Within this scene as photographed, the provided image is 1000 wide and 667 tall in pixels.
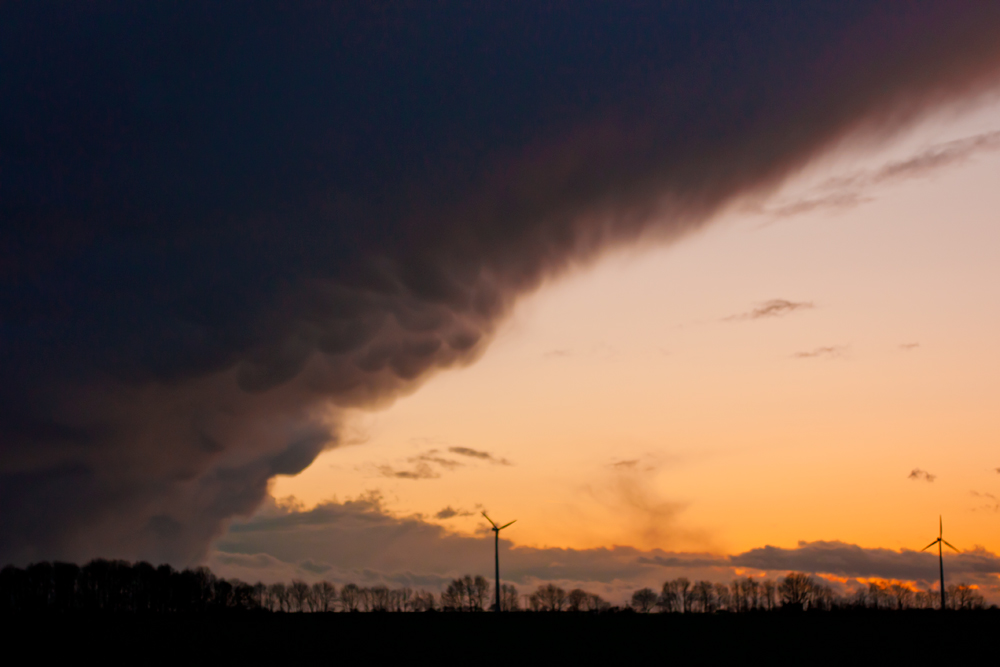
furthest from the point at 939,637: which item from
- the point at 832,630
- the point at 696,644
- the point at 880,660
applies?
the point at 696,644

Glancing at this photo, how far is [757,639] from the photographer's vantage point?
538 feet

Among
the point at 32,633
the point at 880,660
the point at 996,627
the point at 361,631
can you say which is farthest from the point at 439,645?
the point at 996,627

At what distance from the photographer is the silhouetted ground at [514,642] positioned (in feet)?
456

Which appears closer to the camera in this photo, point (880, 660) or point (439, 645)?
point (880, 660)

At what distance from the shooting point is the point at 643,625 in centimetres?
19925

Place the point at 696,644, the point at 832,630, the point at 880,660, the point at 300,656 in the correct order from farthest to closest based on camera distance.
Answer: the point at 832,630 < the point at 696,644 < the point at 300,656 < the point at 880,660

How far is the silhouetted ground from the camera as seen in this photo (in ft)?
456

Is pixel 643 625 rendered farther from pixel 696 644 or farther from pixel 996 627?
pixel 996 627

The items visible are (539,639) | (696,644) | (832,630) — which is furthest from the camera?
(832,630)

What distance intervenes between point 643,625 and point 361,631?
6582cm

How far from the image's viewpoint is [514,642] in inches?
6398

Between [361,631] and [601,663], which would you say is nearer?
[601,663]

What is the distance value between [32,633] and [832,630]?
551 feet

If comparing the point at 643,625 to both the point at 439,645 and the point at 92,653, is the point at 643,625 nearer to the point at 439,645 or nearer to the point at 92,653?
the point at 439,645
